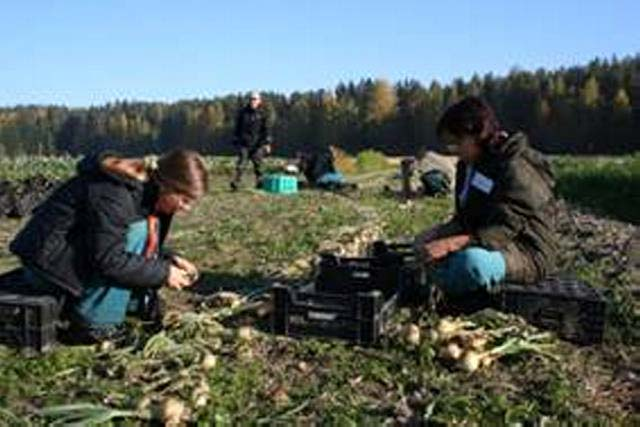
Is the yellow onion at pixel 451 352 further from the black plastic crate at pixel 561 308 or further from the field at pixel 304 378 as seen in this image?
the black plastic crate at pixel 561 308

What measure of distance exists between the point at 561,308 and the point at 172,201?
89.9 inches

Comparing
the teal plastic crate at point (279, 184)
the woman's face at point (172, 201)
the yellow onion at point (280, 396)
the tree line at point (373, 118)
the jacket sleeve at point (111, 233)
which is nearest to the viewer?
the yellow onion at point (280, 396)

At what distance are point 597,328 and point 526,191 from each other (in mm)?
884

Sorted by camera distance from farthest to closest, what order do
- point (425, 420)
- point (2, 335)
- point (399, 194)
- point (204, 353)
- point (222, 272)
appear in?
point (399, 194) < point (222, 272) < point (2, 335) < point (204, 353) < point (425, 420)

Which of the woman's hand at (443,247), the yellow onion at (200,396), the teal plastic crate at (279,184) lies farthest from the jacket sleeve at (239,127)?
the yellow onion at (200,396)

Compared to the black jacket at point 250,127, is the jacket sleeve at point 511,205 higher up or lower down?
lower down

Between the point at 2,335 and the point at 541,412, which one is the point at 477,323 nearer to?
the point at 541,412

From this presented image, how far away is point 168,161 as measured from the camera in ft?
19.1

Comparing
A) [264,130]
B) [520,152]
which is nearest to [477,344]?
[520,152]

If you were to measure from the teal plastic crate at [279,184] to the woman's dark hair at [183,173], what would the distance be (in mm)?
13805

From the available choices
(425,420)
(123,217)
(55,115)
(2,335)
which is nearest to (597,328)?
(425,420)

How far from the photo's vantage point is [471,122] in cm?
637

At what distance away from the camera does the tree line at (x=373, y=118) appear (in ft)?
310

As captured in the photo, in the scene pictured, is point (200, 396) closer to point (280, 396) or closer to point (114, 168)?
point (280, 396)
